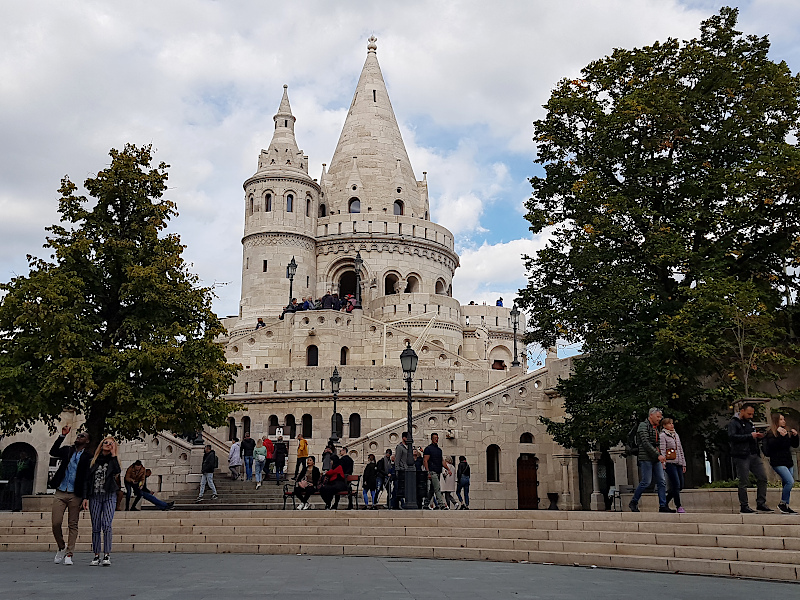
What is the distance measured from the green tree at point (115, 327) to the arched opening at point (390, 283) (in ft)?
93.9

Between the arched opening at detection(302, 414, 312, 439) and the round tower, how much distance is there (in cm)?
1527

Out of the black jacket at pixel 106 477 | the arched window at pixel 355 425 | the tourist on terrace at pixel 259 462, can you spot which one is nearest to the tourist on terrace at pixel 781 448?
the black jacket at pixel 106 477

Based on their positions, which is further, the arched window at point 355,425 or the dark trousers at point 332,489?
the arched window at point 355,425

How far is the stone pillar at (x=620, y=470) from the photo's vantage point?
23844mm

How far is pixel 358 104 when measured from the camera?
54219 mm

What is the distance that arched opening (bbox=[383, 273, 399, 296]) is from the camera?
49156 mm

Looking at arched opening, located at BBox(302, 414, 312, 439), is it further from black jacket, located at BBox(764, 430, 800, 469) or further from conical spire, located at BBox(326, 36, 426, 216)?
conical spire, located at BBox(326, 36, 426, 216)

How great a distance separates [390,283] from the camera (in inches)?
1971

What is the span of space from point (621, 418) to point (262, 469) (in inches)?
432

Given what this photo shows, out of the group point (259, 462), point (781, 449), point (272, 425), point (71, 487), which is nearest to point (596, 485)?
point (259, 462)

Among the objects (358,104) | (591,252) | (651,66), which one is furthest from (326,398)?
(358,104)

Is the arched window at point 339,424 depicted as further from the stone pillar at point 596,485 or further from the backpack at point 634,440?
the backpack at point 634,440

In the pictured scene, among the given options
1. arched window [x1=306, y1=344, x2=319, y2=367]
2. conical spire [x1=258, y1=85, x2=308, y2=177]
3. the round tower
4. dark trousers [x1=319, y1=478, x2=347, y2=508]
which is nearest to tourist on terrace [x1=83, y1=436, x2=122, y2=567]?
dark trousers [x1=319, y1=478, x2=347, y2=508]

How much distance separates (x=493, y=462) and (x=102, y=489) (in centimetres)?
1819
